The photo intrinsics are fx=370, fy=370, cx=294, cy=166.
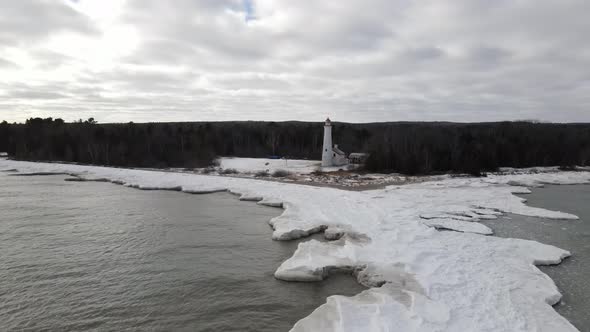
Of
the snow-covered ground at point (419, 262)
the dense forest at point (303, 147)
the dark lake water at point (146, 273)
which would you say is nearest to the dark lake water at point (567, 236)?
the snow-covered ground at point (419, 262)

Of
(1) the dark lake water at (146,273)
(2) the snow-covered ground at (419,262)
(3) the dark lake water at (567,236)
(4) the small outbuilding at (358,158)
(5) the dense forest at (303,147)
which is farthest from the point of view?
(4) the small outbuilding at (358,158)

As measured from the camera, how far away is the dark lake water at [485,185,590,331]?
32.0ft

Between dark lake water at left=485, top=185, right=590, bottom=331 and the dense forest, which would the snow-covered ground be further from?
the dense forest

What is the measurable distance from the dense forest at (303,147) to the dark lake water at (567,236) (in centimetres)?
1505

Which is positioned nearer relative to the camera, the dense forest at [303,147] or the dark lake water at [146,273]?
the dark lake water at [146,273]

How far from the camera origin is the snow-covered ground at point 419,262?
8.55 m

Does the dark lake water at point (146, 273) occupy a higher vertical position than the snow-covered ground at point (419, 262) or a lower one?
lower

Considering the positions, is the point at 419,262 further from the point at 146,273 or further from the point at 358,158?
the point at 358,158

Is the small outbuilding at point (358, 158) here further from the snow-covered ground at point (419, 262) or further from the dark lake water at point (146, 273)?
the dark lake water at point (146, 273)

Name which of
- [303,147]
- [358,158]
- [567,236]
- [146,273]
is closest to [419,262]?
[146,273]

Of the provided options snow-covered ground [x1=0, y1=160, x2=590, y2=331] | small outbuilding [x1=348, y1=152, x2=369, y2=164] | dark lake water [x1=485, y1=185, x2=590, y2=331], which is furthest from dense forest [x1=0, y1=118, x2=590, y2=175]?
snow-covered ground [x1=0, y1=160, x2=590, y2=331]

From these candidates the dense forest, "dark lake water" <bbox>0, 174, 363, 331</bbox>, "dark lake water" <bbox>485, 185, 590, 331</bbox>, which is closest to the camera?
"dark lake water" <bbox>0, 174, 363, 331</bbox>

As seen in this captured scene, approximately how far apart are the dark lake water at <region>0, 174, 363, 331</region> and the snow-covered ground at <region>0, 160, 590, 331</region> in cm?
86

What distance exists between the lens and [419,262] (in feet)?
40.7
